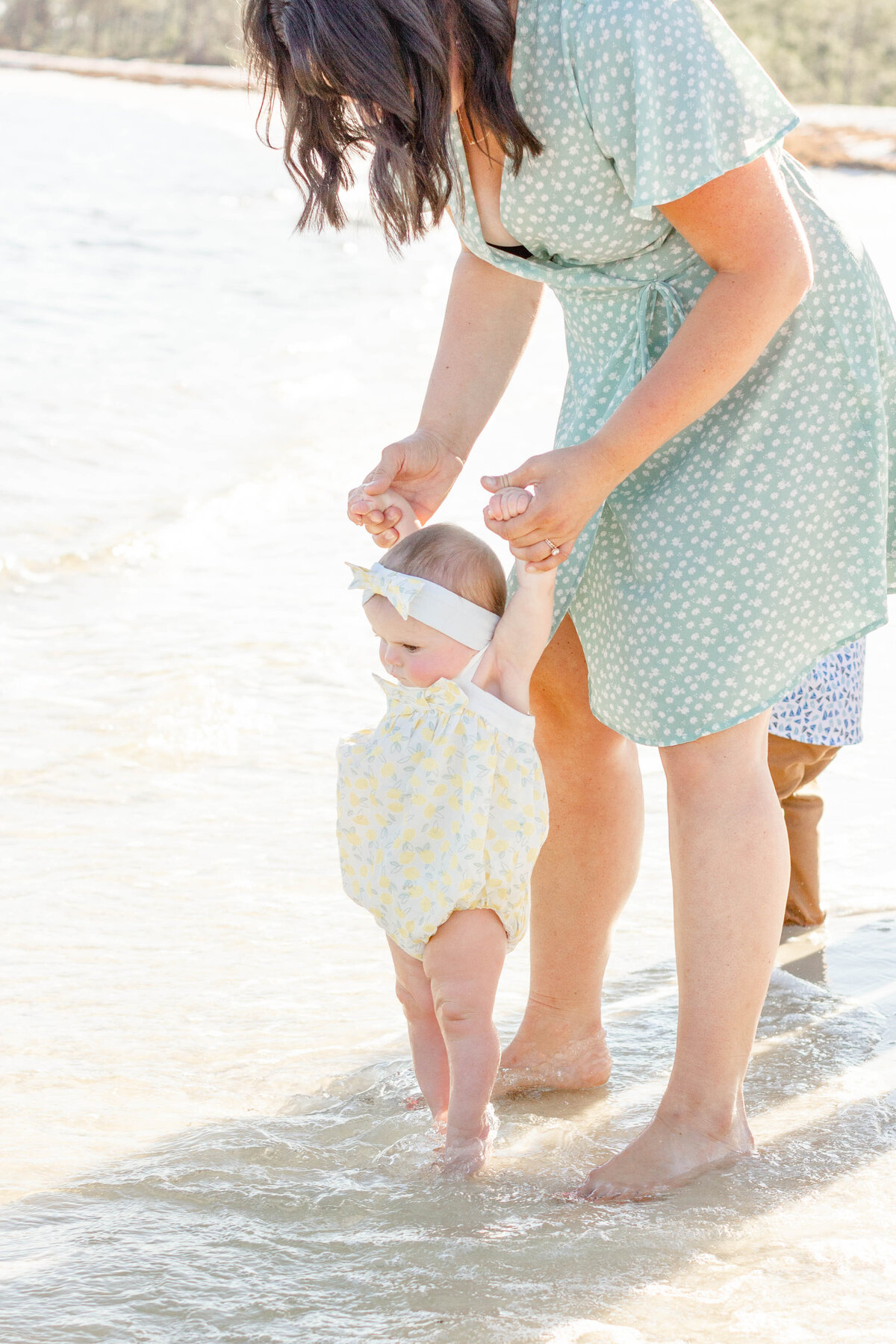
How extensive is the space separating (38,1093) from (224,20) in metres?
54.3

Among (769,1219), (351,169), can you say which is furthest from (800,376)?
(769,1219)

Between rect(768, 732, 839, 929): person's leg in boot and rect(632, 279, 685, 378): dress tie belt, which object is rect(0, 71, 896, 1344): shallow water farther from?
rect(632, 279, 685, 378): dress tie belt

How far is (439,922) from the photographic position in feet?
6.35

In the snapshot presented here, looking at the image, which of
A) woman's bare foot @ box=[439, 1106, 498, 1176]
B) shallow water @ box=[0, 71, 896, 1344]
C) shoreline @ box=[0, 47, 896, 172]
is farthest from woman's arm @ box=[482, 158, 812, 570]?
shoreline @ box=[0, 47, 896, 172]

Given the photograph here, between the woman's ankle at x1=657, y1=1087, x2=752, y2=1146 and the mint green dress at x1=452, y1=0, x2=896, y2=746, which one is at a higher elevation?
the mint green dress at x1=452, y1=0, x2=896, y2=746

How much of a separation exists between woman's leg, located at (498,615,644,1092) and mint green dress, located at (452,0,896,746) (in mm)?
198

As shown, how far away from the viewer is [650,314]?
192cm

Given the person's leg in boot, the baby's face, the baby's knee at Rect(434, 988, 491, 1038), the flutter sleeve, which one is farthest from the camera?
the person's leg in boot

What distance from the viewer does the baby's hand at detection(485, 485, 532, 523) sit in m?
1.75

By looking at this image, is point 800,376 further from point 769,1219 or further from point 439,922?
point 769,1219

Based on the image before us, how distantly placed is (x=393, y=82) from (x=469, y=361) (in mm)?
582

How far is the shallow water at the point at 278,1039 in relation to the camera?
5.22 ft

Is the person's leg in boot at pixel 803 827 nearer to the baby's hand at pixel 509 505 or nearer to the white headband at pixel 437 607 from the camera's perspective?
the white headband at pixel 437 607

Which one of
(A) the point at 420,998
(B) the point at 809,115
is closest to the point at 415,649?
(A) the point at 420,998
